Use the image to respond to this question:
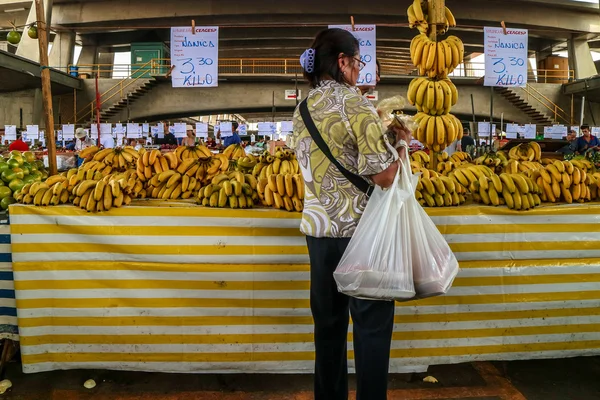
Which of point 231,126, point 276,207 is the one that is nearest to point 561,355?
point 276,207

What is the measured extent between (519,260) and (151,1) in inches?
831

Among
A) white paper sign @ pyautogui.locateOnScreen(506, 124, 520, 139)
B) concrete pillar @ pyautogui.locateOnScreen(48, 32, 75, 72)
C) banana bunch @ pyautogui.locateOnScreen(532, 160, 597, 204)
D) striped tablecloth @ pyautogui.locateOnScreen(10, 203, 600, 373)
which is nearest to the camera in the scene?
striped tablecloth @ pyautogui.locateOnScreen(10, 203, 600, 373)

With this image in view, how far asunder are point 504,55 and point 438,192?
420 cm

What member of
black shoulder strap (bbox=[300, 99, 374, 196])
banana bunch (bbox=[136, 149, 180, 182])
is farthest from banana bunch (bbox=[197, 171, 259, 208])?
black shoulder strap (bbox=[300, 99, 374, 196])

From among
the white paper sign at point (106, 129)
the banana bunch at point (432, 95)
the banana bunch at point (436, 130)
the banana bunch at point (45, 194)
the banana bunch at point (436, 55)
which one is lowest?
the banana bunch at point (45, 194)

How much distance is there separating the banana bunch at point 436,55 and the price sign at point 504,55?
8.96 ft

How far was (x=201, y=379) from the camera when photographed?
8.66 ft

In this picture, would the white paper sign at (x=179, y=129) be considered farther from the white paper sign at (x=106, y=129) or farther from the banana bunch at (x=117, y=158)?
the banana bunch at (x=117, y=158)

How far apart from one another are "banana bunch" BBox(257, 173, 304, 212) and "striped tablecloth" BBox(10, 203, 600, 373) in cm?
7

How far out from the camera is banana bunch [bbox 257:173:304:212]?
8.41ft

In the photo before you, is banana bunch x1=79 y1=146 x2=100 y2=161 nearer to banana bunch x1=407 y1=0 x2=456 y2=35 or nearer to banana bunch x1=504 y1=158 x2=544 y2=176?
banana bunch x1=407 y1=0 x2=456 y2=35

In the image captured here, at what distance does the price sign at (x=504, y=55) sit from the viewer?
19.0 ft

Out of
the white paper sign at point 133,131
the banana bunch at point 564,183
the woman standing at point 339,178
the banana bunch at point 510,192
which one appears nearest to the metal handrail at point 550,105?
the white paper sign at point 133,131

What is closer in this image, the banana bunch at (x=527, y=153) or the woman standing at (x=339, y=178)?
the woman standing at (x=339, y=178)
